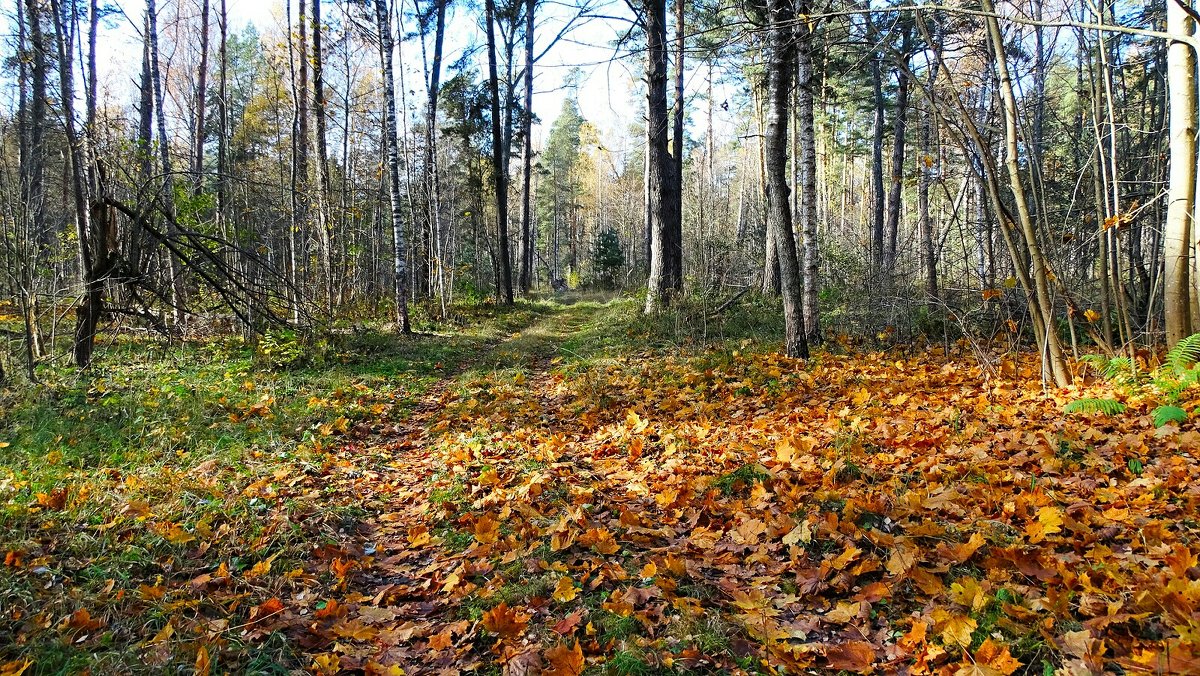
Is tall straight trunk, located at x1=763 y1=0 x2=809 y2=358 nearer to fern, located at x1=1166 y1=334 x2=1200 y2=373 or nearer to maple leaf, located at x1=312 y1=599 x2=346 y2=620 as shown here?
fern, located at x1=1166 y1=334 x2=1200 y2=373

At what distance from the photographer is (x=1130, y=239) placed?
6430 millimetres

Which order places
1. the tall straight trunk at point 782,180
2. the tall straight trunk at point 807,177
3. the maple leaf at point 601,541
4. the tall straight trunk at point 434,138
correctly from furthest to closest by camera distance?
1. the tall straight trunk at point 434,138
2. the tall straight trunk at point 807,177
3. the tall straight trunk at point 782,180
4. the maple leaf at point 601,541

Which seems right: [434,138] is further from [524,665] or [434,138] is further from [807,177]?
[524,665]

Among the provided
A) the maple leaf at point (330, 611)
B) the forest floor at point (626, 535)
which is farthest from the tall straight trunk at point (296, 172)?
the maple leaf at point (330, 611)

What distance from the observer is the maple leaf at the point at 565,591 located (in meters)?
2.82

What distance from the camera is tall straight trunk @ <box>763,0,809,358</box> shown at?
7.11 metres

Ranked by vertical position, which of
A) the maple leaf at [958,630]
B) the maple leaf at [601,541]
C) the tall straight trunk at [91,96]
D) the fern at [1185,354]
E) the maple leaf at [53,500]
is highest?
the tall straight trunk at [91,96]

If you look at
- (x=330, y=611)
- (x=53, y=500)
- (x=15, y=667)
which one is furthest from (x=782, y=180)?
(x=15, y=667)

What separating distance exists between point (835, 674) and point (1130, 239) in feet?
22.6

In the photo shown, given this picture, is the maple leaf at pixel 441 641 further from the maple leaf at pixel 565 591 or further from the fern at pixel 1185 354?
the fern at pixel 1185 354

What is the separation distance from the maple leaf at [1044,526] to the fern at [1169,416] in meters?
1.61

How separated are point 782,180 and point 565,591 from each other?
6.06 meters

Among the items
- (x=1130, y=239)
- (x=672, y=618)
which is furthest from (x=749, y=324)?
(x=672, y=618)

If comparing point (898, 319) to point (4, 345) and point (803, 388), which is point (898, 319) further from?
point (4, 345)
